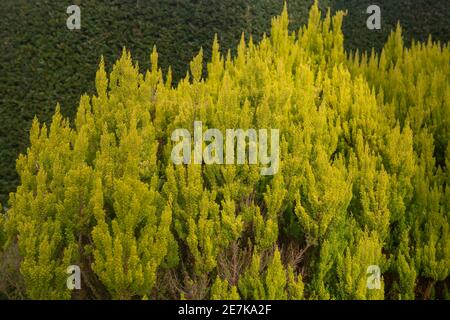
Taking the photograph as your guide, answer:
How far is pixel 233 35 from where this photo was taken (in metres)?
7.82

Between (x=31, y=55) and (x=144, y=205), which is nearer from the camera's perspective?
(x=144, y=205)

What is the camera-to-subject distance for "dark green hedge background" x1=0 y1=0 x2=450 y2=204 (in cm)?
722

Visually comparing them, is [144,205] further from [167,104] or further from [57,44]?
[57,44]

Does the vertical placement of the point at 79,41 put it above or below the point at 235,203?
above

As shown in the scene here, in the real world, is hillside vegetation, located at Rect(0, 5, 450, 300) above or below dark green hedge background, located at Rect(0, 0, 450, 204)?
below

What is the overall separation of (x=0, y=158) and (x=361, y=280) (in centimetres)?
539

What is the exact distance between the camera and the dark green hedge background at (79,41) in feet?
23.7

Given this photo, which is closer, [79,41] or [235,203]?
[235,203]

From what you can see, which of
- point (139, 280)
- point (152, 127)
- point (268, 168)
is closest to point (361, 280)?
point (268, 168)

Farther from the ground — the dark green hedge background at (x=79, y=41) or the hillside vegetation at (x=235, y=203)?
the dark green hedge background at (x=79, y=41)

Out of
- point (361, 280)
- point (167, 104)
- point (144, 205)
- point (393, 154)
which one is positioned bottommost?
point (361, 280)

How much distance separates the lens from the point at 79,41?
24.2 ft

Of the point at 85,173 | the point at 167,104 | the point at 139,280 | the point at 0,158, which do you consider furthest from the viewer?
the point at 0,158

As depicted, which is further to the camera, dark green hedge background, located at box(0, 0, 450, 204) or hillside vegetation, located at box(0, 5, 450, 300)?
dark green hedge background, located at box(0, 0, 450, 204)
